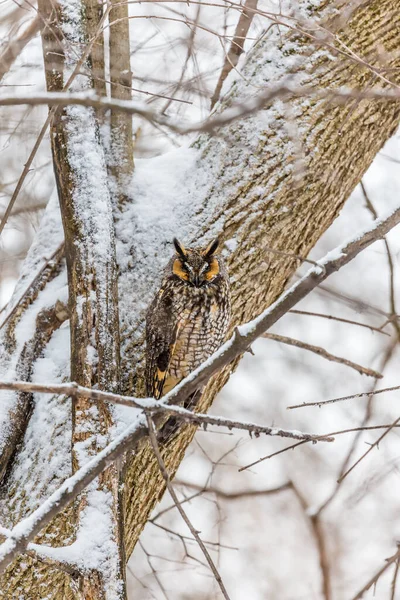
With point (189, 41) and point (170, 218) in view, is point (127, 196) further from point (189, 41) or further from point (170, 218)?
point (189, 41)

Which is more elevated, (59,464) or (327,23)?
(327,23)

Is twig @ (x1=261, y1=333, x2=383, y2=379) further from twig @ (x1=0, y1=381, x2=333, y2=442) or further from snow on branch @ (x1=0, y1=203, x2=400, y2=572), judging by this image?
twig @ (x1=0, y1=381, x2=333, y2=442)

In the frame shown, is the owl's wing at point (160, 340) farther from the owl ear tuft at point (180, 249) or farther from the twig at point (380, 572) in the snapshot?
the twig at point (380, 572)

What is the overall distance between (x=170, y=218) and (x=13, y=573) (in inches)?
61.8

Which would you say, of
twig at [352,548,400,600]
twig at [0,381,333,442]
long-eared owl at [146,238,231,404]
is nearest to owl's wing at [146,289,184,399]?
long-eared owl at [146,238,231,404]

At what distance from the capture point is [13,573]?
2311 mm

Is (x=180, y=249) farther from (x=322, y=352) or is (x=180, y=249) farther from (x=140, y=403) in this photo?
→ (x=140, y=403)

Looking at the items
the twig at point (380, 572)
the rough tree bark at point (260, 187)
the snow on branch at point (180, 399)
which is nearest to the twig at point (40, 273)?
the rough tree bark at point (260, 187)

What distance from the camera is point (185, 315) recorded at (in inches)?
115

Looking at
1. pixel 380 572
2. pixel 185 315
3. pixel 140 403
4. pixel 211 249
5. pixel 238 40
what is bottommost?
pixel 140 403

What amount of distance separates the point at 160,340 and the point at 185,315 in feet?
0.78

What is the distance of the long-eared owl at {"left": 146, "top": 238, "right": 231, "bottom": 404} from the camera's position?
272 centimetres

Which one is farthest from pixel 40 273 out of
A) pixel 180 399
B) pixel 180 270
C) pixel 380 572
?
pixel 380 572

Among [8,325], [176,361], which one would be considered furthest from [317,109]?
[8,325]
